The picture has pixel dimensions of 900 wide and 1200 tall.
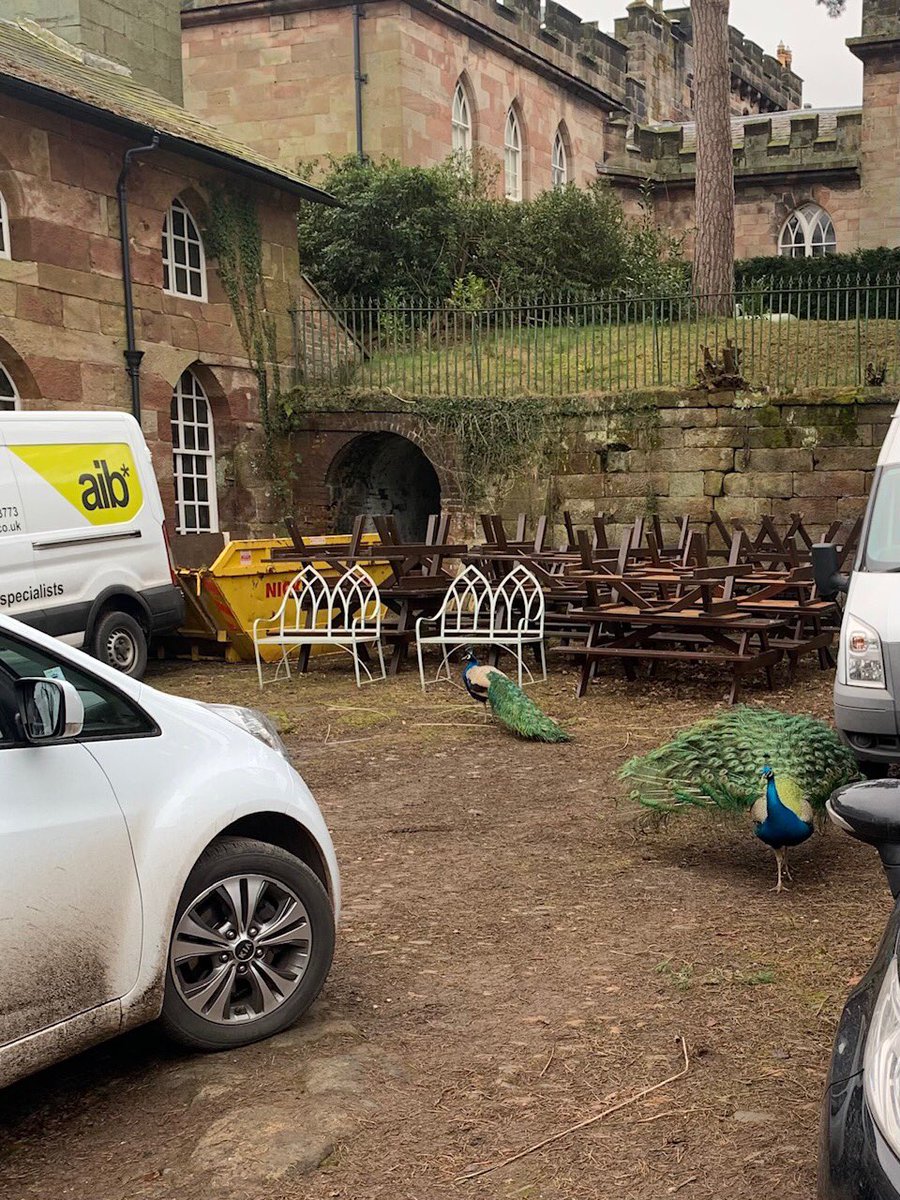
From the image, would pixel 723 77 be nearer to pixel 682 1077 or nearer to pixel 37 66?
pixel 37 66

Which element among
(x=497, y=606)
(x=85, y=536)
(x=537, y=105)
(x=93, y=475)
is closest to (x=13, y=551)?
(x=85, y=536)

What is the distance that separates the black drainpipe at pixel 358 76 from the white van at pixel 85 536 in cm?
1480

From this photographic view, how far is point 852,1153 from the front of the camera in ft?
7.48

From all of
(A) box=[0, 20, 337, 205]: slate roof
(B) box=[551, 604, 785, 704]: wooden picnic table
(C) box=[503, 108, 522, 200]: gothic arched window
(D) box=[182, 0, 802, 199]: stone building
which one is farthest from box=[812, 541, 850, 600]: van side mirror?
(C) box=[503, 108, 522, 200]: gothic arched window

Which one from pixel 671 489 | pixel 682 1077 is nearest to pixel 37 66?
pixel 671 489

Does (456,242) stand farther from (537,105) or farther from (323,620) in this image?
(323,620)

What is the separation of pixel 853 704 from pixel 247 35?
79.0 feet

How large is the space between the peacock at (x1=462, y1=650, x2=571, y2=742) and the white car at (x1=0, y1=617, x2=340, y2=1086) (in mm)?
5267

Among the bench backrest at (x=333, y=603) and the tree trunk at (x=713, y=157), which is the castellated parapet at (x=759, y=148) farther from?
the bench backrest at (x=333, y=603)

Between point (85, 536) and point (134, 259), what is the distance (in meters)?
6.90

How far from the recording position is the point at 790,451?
1786 centimetres

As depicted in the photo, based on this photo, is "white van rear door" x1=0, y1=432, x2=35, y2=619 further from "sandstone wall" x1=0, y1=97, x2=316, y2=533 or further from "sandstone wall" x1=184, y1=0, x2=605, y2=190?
"sandstone wall" x1=184, y1=0, x2=605, y2=190

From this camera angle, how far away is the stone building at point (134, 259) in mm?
16156

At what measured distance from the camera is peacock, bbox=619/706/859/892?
6.00 meters
